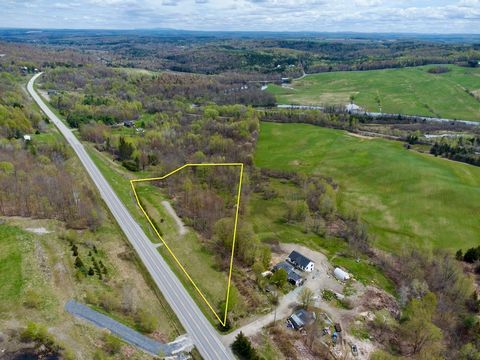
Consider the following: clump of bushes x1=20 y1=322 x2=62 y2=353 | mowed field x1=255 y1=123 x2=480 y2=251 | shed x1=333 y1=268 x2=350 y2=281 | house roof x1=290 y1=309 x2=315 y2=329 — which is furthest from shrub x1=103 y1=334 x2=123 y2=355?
mowed field x1=255 y1=123 x2=480 y2=251


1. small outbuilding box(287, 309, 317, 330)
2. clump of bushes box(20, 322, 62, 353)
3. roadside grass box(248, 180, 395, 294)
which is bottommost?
roadside grass box(248, 180, 395, 294)

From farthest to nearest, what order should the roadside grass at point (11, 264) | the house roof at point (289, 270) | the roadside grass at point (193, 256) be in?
the house roof at point (289, 270)
the roadside grass at point (193, 256)
the roadside grass at point (11, 264)

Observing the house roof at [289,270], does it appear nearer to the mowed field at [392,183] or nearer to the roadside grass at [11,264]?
the mowed field at [392,183]

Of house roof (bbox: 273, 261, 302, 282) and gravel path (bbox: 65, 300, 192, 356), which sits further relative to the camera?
house roof (bbox: 273, 261, 302, 282)

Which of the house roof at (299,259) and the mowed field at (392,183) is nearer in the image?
the house roof at (299,259)

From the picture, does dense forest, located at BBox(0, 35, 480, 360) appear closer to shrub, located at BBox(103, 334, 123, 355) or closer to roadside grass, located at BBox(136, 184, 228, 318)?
roadside grass, located at BBox(136, 184, 228, 318)

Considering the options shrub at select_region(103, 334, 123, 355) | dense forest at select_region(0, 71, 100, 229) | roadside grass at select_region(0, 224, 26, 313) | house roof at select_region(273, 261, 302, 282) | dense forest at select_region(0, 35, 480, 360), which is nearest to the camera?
shrub at select_region(103, 334, 123, 355)

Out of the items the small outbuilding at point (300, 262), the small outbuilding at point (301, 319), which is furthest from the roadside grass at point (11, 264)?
the small outbuilding at point (300, 262)

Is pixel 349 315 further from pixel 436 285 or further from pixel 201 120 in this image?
pixel 201 120
